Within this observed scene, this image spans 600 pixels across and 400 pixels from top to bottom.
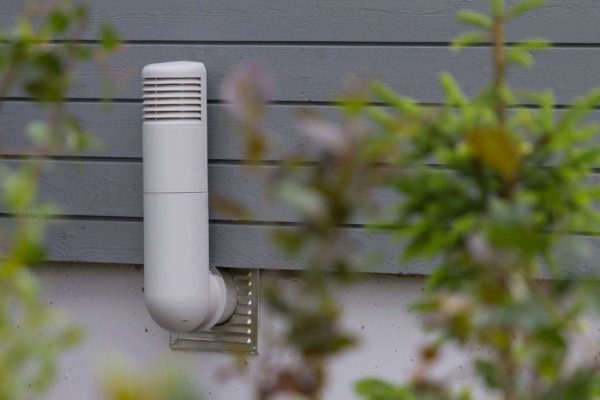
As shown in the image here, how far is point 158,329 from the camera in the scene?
3.41 m

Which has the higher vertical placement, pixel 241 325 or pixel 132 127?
pixel 132 127

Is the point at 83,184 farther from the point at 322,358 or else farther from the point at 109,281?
the point at 322,358

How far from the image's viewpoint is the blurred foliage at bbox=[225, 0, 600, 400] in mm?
874

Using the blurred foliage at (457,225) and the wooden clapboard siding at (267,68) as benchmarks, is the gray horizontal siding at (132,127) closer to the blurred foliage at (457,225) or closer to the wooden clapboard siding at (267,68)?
the wooden clapboard siding at (267,68)

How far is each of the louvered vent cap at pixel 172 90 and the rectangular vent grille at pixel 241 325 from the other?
0.53 meters

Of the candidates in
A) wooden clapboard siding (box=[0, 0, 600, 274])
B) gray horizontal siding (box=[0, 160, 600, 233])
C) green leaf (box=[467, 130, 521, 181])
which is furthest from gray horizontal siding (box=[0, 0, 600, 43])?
green leaf (box=[467, 130, 521, 181])

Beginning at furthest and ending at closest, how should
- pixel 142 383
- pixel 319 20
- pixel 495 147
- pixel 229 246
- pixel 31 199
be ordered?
pixel 229 246
pixel 319 20
pixel 31 199
pixel 495 147
pixel 142 383

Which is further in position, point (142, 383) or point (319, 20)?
point (319, 20)

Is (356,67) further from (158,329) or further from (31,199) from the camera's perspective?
(31,199)

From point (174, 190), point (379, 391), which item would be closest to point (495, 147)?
point (379, 391)

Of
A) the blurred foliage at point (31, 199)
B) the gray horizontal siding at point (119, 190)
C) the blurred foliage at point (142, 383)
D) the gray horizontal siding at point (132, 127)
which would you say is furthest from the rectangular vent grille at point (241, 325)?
the blurred foliage at point (142, 383)

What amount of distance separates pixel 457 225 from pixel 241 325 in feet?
7.33

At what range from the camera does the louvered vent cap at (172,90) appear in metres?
3.04

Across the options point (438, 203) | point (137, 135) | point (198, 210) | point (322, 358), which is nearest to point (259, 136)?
point (322, 358)
